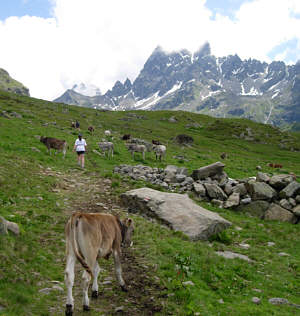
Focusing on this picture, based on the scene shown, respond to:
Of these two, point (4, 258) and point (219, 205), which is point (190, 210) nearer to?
point (219, 205)

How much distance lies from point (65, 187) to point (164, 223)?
7.94 metres

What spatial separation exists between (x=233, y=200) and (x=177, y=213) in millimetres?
8156

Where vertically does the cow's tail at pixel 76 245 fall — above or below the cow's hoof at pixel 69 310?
above

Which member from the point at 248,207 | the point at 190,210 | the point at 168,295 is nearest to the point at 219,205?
the point at 248,207

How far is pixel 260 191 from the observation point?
2262 centimetres

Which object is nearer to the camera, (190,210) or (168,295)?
(168,295)

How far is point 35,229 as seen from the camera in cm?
1205

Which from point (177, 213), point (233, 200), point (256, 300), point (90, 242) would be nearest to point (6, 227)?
point (90, 242)

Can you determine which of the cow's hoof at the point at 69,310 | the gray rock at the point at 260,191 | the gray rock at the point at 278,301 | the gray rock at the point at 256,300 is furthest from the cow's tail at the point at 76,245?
the gray rock at the point at 260,191

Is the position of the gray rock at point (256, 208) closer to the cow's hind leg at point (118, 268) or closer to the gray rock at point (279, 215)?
the gray rock at point (279, 215)

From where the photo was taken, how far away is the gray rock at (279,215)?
20.9 m

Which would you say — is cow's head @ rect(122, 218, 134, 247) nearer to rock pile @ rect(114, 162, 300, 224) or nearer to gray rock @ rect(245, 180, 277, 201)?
rock pile @ rect(114, 162, 300, 224)

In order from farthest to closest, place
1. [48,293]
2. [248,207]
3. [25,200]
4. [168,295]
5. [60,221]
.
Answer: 1. [248,207]
2. [25,200]
3. [60,221]
4. [168,295]
5. [48,293]

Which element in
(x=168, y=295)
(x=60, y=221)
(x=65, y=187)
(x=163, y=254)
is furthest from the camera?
(x=65, y=187)
